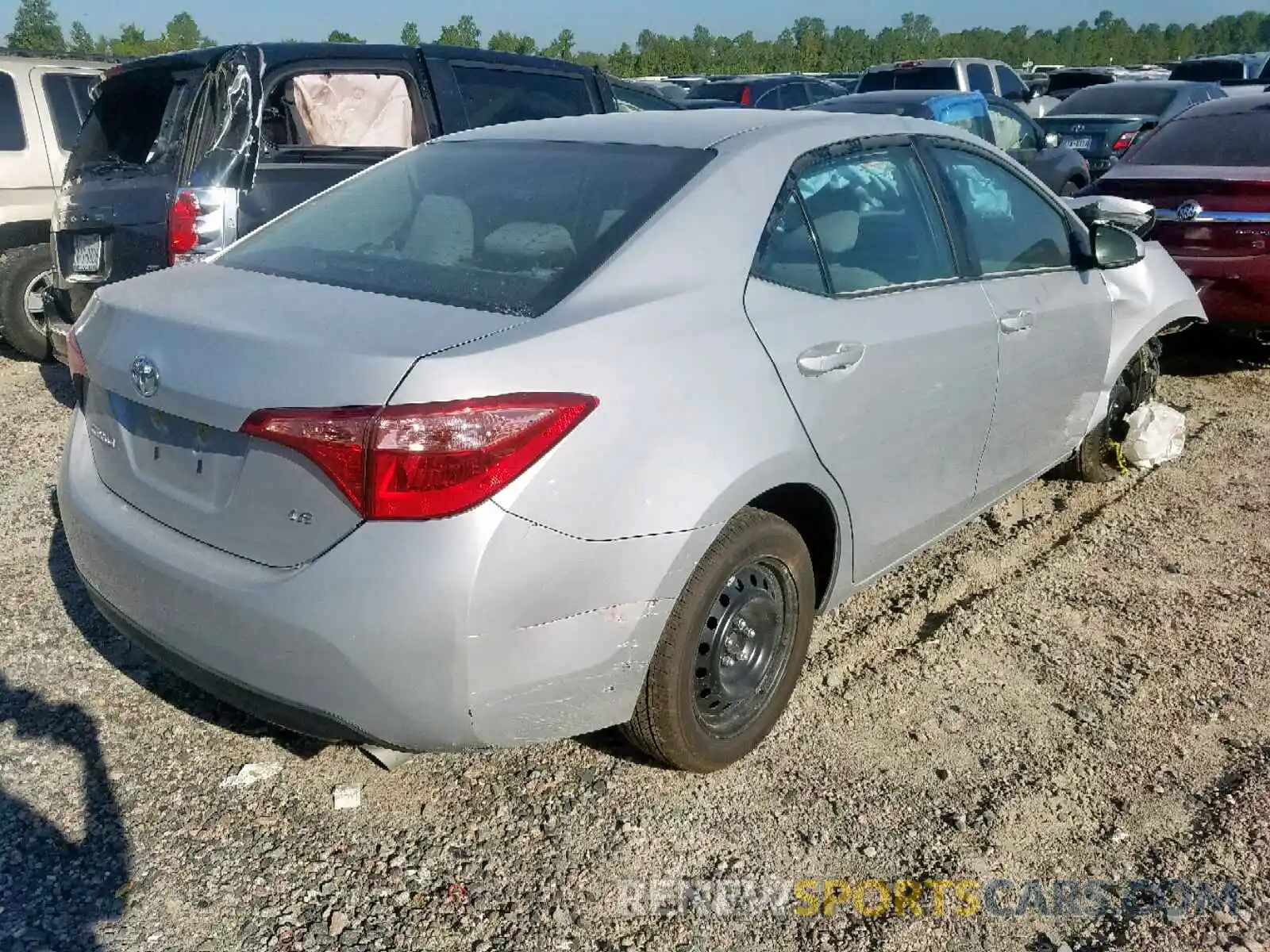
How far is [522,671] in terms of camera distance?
236cm

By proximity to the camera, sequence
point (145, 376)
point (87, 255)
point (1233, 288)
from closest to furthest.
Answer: point (145, 376) → point (87, 255) → point (1233, 288)

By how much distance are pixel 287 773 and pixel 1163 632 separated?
2.75 meters

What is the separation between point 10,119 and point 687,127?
591cm

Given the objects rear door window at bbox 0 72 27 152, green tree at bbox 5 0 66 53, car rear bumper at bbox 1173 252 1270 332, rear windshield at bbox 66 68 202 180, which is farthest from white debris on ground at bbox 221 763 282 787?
green tree at bbox 5 0 66 53

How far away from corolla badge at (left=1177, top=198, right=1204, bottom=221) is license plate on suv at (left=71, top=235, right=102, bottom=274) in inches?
225

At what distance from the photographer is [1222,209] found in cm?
625

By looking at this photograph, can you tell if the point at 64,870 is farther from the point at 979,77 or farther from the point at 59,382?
the point at 979,77

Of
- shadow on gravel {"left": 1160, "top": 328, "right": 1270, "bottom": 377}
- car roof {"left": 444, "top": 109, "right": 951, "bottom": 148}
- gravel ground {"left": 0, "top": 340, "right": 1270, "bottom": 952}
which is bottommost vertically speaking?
shadow on gravel {"left": 1160, "top": 328, "right": 1270, "bottom": 377}

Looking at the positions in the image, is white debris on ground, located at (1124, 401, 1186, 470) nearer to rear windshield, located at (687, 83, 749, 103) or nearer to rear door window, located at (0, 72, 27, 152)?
rear door window, located at (0, 72, 27, 152)

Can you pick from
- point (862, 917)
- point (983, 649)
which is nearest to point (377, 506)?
point (862, 917)

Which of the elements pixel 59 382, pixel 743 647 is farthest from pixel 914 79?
pixel 743 647

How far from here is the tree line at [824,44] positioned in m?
55.3

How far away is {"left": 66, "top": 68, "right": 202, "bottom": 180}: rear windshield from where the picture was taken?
5555 millimetres

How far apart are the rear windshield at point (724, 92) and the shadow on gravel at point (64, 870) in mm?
17344
